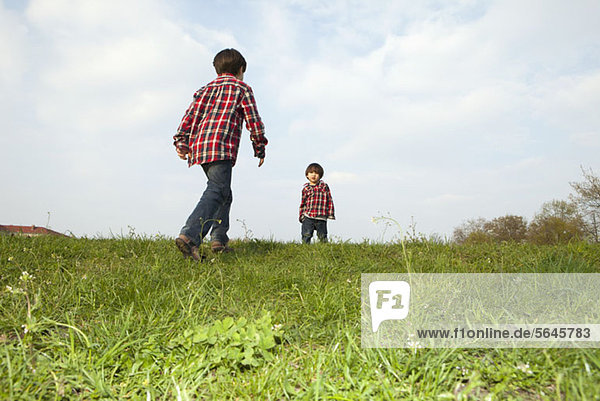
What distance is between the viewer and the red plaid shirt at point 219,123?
16.8 feet

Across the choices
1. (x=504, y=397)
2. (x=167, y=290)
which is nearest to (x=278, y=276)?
(x=167, y=290)

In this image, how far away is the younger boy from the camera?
9.71m

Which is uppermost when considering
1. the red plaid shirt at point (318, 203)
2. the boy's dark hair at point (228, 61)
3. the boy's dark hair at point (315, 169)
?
the boy's dark hair at point (228, 61)

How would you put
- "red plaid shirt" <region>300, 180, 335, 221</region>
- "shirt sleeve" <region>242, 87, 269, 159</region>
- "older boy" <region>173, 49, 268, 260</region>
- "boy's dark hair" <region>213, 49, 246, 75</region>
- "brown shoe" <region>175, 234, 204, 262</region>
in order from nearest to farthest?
"brown shoe" <region>175, 234, 204, 262</region>
"older boy" <region>173, 49, 268, 260</region>
"shirt sleeve" <region>242, 87, 269, 159</region>
"boy's dark hair" <region>213, 49, 246, 75</region>
"red plaid shirt" <region>300, 180, 335, 221</region>

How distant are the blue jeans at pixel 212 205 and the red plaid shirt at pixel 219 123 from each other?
166 mm

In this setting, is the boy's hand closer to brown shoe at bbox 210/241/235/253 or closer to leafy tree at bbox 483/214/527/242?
brown shoe at bbox 210/241/235/253

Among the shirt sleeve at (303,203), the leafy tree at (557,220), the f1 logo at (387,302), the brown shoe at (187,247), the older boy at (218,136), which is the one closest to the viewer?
the f1 logo at (387,302)

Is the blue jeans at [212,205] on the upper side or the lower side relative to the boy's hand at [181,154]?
lower

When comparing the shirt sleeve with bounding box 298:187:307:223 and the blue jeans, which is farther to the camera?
the shirt sleeve with bounding box 298:187:307:223

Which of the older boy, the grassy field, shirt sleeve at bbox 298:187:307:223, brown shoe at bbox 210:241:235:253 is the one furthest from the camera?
shirt sleeve at bbox 298:187:307:223

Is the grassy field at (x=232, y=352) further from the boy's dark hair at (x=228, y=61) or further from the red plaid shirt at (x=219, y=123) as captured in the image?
the boy's dark hair at (x=228, y=61)

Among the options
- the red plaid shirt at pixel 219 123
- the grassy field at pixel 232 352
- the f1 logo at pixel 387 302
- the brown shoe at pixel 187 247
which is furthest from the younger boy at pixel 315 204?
the f1 logo at pixel 387 302

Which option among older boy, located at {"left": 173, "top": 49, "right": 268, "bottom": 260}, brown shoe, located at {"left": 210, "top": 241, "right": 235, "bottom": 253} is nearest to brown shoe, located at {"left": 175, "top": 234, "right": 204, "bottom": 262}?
older boy, located at {"left": 173, "top": 49, "right": 268, "bottom": 260}

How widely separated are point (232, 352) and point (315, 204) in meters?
7.44
